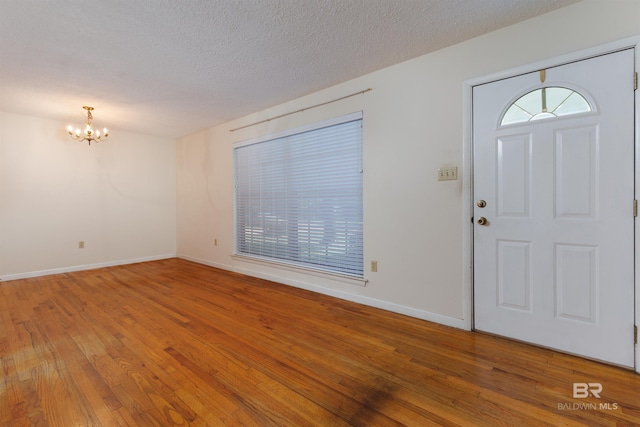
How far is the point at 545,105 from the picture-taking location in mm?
2105

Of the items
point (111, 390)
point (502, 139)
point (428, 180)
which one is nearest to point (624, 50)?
point (502, 139)

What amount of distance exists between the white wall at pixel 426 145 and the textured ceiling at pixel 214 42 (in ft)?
0.49

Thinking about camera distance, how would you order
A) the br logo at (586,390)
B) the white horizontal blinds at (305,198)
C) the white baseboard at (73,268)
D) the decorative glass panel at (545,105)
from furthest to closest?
the white baseboard at (73,268) < the white horizontal blinds at (305,198) < the decorative glass panel at (545,105) < the br logo at (586,390)

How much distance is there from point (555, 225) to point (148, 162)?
6.37m

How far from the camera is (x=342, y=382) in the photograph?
1.73 meters

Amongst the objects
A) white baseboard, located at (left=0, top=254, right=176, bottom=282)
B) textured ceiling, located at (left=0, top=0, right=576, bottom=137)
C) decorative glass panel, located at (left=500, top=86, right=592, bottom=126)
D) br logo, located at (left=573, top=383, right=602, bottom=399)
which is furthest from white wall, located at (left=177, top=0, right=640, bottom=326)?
white baseboard, located at (left=0, top=254, right=176, bottom=282)

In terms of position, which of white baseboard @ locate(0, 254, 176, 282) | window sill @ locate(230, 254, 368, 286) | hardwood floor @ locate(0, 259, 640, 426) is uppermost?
window sill @ locate(230, 254, 368, 286)

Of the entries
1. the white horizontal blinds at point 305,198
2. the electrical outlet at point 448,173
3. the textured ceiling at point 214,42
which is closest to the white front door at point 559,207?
the electrical outlet at point 448,173

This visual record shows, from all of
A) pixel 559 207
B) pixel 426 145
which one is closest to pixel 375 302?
pixel 426 145

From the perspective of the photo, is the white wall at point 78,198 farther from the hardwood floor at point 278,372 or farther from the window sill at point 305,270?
the window sill at point 305,270

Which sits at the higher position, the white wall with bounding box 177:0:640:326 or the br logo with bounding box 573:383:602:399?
the white wall with bounding box 177:0:640:326

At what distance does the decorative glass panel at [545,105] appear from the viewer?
199 centimetres

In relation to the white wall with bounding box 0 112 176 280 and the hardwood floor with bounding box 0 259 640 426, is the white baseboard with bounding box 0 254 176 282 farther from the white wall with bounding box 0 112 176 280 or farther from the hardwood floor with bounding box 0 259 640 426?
the hardwood floor with bounding box 0 259 640 426

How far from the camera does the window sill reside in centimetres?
318
